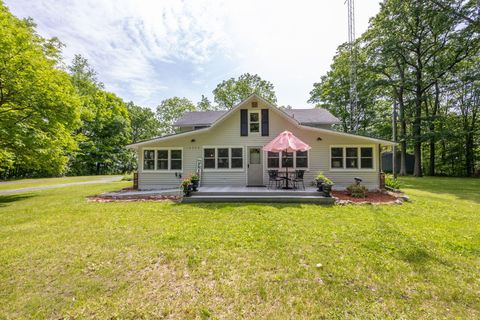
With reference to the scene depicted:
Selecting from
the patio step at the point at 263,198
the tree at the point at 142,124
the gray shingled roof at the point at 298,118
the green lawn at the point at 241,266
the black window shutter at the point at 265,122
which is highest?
the tree at the point at 142,124

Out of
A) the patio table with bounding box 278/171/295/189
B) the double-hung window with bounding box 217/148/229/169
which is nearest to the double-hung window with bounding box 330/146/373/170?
the patio table with bounding box 278/171/295/189

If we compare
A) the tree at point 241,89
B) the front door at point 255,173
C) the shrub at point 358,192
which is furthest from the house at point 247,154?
the tree at point 241,89

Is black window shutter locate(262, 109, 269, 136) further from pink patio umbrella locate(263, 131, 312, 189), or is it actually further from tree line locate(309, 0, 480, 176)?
tree line locate(309, 0, 480, 176)

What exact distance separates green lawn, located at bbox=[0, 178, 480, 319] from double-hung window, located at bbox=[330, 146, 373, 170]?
5.11 metres

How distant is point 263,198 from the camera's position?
8.61m

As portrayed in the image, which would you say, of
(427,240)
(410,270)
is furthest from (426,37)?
(410,270)

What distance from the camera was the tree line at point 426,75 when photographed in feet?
60.6

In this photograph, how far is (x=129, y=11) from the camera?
10.0 meters

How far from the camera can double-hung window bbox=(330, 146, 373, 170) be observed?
37.3ft

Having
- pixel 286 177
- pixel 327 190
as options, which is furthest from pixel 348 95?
pixel 327 190

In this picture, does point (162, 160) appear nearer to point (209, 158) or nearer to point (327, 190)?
point (209, 158)

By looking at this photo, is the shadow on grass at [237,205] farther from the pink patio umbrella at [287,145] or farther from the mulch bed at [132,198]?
the pink patio umbrella at [287,145]

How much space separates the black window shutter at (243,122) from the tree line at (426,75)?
14794mm

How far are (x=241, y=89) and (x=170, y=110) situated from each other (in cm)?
1641
